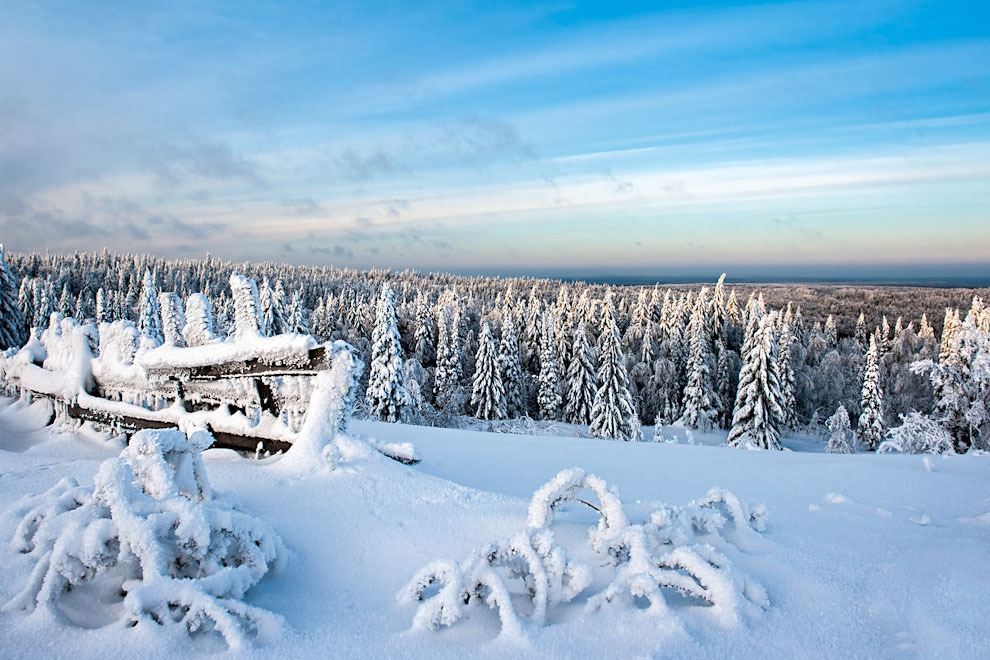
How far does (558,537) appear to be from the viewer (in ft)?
9.11

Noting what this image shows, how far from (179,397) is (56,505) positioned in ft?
9.44

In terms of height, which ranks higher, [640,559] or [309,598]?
[640,559]

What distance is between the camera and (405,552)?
2.82 meters

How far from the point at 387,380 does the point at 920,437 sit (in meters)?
20.9

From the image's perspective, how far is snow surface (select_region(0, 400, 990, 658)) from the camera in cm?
198

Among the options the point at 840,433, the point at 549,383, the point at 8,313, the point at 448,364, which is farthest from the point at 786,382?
the point at 8,313

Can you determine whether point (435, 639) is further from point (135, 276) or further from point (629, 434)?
point (135, 276)

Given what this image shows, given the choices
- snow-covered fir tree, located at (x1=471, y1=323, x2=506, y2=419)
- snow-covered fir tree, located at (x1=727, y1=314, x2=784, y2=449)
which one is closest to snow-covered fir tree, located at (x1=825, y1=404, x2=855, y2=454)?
snow-covered fir tree, located at (x1=727, y1=314, x2=784, y2=449)

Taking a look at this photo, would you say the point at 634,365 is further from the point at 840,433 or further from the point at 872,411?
the point at 872,411

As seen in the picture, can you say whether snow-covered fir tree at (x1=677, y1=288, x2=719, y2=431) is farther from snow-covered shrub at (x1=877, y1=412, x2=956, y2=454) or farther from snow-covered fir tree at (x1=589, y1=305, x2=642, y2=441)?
snow-covered shrub at (x1=877, y1=412, x2=956, y2=454)

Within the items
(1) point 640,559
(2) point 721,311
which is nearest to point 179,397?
(1) point 640,559

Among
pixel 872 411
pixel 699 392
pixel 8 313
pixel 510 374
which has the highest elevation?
pixel 8 313

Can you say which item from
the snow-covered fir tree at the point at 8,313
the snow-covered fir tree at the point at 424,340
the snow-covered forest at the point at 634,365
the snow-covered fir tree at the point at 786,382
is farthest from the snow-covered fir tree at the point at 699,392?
the snow-covered fir tree at the point at 8,313

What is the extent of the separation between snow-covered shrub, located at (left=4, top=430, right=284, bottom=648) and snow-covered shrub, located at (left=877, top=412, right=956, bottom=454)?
18.8 meters
